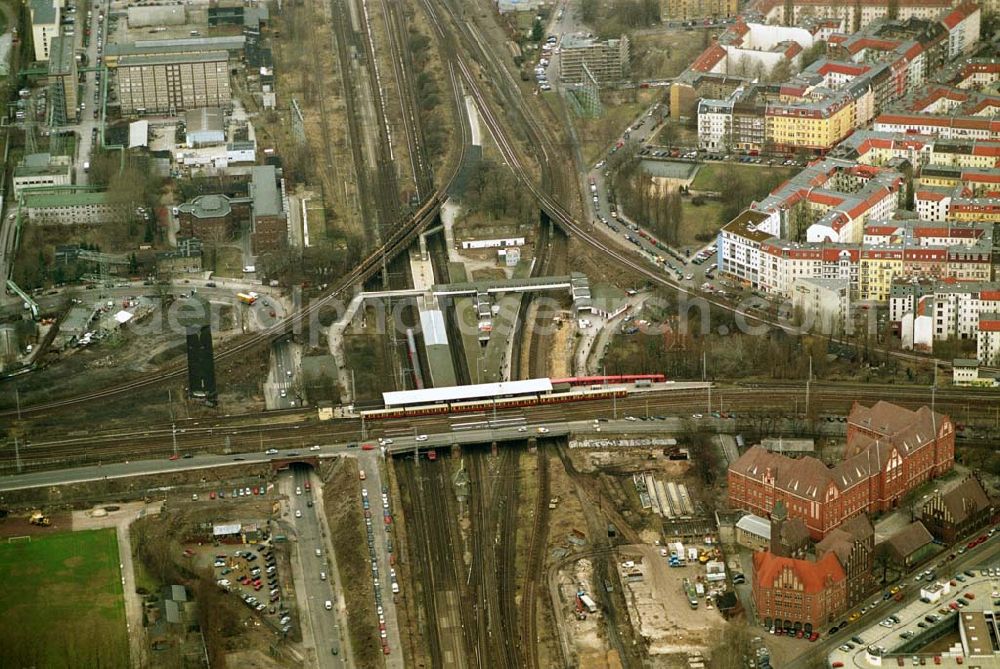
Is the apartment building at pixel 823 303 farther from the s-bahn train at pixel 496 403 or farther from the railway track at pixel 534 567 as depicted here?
the railway track at pixel 534 567

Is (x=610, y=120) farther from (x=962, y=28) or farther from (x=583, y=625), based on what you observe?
(x=583, y=625)

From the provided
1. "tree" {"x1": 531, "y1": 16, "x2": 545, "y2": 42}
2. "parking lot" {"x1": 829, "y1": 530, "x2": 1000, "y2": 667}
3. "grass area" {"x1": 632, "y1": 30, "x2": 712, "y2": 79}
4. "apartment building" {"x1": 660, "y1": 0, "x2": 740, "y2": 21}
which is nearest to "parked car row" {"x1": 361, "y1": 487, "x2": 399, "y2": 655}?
"parking lot" {"x1": 829, "y1": 530, "x2": 1000, "y2": 667}

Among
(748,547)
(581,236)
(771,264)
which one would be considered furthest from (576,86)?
(748,547)

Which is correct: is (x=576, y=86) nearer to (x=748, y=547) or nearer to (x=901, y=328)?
(x=901, y=328)

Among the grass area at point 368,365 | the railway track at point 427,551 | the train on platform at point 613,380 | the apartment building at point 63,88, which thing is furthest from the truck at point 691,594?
the apartment building at point 63,88

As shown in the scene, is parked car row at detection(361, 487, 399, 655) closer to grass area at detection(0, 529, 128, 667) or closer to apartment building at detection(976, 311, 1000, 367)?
grass area at detection(0, 529, 128, 667)
